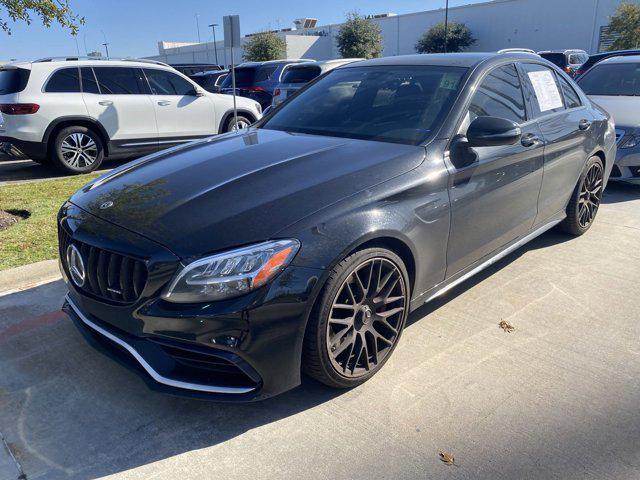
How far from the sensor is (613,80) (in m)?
7.68

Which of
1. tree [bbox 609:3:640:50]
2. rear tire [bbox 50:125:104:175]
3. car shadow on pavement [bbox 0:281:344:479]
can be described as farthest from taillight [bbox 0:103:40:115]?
tree [bbox 609:3:640:50]

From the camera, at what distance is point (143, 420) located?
2615 millimetres

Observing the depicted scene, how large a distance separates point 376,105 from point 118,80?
247 inches

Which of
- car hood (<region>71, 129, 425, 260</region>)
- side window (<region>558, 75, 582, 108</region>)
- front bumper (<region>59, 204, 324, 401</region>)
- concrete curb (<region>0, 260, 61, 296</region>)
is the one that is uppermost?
side window (<region>558, 75, 582, 108</region>)

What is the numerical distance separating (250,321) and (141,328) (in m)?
0.51

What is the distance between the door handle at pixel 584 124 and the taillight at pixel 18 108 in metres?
7.00

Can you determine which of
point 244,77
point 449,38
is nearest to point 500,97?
point 244,77

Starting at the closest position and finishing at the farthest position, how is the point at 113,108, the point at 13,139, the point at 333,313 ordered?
the point at 333,313, the point at 13,139, the point at 113,108

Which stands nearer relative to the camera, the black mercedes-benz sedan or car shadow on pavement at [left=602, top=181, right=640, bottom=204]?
the black mercedes-benz sedan

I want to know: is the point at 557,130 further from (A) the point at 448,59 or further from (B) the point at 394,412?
(B) the point at 394,412

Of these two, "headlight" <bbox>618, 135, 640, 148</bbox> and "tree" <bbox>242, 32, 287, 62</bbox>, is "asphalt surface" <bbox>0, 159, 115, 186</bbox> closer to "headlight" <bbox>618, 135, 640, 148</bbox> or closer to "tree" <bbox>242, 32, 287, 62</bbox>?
"headlight" <bbox>618, 135, 640, 148</bbox>

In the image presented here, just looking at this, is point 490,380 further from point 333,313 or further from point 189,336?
point 189,336

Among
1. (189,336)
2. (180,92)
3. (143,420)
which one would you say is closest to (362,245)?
(189,336)

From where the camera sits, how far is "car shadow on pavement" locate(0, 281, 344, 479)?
2.39 metres
